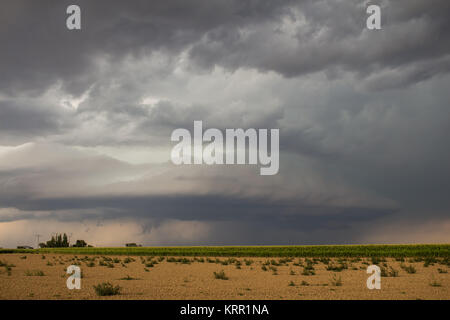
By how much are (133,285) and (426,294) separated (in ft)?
48.5

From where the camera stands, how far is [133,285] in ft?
75.2

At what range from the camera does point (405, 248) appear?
6500 cm

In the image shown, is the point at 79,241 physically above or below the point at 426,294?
below

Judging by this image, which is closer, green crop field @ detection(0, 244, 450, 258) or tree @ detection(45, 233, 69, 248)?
green crop field @ detection(0, 244, 450, 258)

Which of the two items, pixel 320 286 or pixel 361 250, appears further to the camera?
pixel 361 250

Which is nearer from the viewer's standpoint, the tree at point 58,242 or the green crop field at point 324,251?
the green crop field at point 324,251

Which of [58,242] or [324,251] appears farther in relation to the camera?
[58,242]

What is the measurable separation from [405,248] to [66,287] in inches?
2257

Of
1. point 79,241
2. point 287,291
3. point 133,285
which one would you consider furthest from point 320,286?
point 79,241
